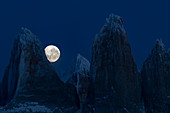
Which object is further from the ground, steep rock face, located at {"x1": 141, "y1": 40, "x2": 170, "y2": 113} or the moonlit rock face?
the moonlit rock face

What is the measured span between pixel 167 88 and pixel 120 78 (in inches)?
306

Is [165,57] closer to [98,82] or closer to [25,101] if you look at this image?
[98,82]

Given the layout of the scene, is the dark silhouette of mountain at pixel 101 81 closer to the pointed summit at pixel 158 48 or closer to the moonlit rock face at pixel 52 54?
the pointed summit at pixel 158 48

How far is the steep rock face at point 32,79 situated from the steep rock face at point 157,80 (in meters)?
10.6

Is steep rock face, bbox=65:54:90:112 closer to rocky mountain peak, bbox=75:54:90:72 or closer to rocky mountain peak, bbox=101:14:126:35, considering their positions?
rocky mountain peak, bbox=75:54:90:72

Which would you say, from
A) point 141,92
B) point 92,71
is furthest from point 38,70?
point 141,92

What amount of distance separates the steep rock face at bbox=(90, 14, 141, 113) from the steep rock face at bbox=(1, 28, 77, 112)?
6.30m

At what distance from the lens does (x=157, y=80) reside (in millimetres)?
43000

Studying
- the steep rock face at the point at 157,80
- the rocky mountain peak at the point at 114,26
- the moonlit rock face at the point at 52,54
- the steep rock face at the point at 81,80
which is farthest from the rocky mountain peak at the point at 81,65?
the rocky mountain peak at the point at 114,26

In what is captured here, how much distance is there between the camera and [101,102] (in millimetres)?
38688

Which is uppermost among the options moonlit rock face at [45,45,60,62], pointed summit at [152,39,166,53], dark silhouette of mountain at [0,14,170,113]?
moonlit rock face at [45,45,60,62]

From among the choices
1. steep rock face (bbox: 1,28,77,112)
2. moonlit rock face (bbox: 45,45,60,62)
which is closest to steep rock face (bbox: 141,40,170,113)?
steep rock face (bbox: 1,28,77,112)

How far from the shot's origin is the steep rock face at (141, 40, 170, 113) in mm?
41656

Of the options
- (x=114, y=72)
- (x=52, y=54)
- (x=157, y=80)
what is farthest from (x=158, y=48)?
(x=52, y=54)
